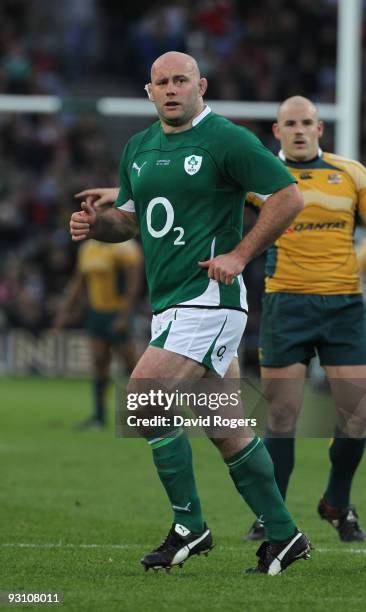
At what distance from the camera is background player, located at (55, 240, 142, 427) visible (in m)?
14.9

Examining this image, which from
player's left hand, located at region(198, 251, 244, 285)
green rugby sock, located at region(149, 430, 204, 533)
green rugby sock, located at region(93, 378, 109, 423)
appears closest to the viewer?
player's left hand, located at region(198, 251, 244, 285)

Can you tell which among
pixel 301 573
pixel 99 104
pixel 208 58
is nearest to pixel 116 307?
pixel 99 104

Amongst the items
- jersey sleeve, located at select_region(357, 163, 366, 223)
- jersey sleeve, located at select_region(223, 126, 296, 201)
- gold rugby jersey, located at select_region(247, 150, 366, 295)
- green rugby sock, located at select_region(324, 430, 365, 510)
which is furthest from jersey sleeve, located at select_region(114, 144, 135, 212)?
green rugby sock, located at select_region(324, 430, 365, 510)

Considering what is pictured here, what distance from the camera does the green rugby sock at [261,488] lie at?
627 centimetres

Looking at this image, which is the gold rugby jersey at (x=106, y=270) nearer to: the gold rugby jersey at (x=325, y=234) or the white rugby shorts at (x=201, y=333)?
the gold rugby jersey at (x=325, y=234)

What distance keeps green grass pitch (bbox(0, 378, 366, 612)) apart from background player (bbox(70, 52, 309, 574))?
0.29m

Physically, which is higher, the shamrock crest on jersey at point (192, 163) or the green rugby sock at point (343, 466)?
the shamrock crest on jersey at point (192, 163)

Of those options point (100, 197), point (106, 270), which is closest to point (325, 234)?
point (100, 197)

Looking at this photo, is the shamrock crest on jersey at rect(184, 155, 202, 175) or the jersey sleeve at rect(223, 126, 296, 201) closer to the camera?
the jersey sleeve at rect(223, 126, 296, 201)

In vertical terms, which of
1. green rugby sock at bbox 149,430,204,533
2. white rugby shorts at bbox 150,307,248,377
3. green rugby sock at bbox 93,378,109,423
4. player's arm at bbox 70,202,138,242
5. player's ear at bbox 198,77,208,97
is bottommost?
green rugby sock at bbox 93,378,109,423

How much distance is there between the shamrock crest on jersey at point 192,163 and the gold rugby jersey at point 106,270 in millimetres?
8689

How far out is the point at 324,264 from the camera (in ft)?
25.6

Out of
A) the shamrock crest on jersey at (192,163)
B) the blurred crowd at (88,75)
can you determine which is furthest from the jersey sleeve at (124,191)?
the blurred crowd at (88,75)

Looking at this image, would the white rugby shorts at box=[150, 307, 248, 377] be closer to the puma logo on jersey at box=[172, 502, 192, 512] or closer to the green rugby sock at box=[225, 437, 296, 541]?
the green rugby sock at box=[225, 437, 296, 541]
